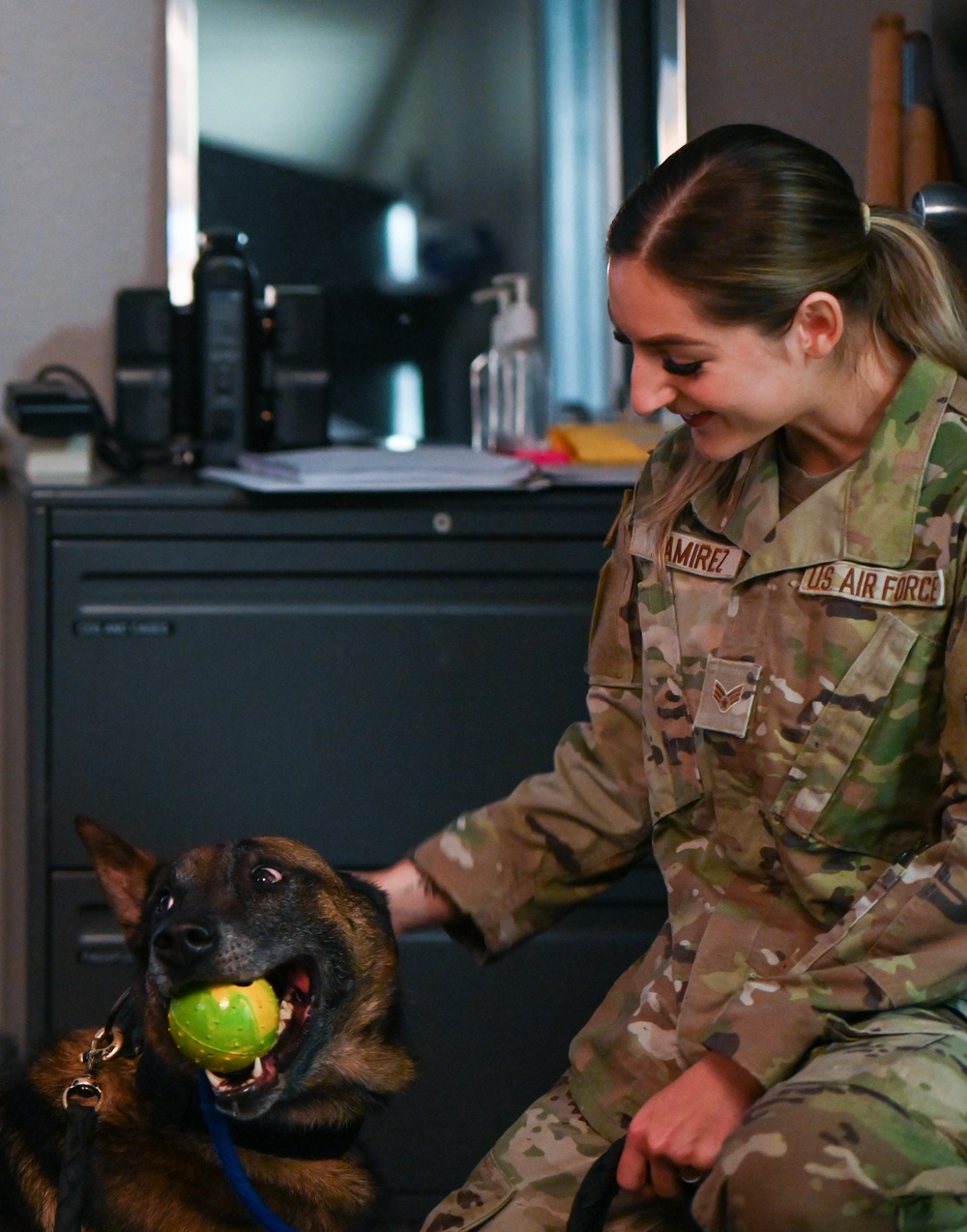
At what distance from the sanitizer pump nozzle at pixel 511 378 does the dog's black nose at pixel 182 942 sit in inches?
49.6

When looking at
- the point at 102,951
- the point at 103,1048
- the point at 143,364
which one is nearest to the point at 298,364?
the point at 143,364

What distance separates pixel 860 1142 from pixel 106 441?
1704 millimetres

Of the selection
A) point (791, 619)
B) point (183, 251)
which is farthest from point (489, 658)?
point (183, 251)

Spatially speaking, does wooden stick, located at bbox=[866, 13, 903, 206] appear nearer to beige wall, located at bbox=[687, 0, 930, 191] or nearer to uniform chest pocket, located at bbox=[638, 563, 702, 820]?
beige wall, located at bbox=[687, 0, 930, 191]

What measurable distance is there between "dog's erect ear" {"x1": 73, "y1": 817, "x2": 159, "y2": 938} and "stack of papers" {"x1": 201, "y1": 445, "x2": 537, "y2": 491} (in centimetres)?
65

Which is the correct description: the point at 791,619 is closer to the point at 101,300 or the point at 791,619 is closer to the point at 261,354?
the point at 261,354

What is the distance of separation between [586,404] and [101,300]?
87cm

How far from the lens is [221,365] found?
7.14 ft

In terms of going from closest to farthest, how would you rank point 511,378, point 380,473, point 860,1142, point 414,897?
point 860,1142 → point 414,897 → point 380,473 → point 511,378

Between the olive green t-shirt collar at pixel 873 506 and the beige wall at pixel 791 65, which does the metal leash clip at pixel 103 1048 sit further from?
the beige wall at pixel 791 65

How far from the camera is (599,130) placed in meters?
2.46

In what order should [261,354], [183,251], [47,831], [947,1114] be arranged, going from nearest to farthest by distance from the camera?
[947,1114], [47,831], [261,354], [183,251]

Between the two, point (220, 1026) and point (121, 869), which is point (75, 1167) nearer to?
point (220, 1026)

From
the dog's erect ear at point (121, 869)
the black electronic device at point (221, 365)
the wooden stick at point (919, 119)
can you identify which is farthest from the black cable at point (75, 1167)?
the wooden stick at point (919, 119)
